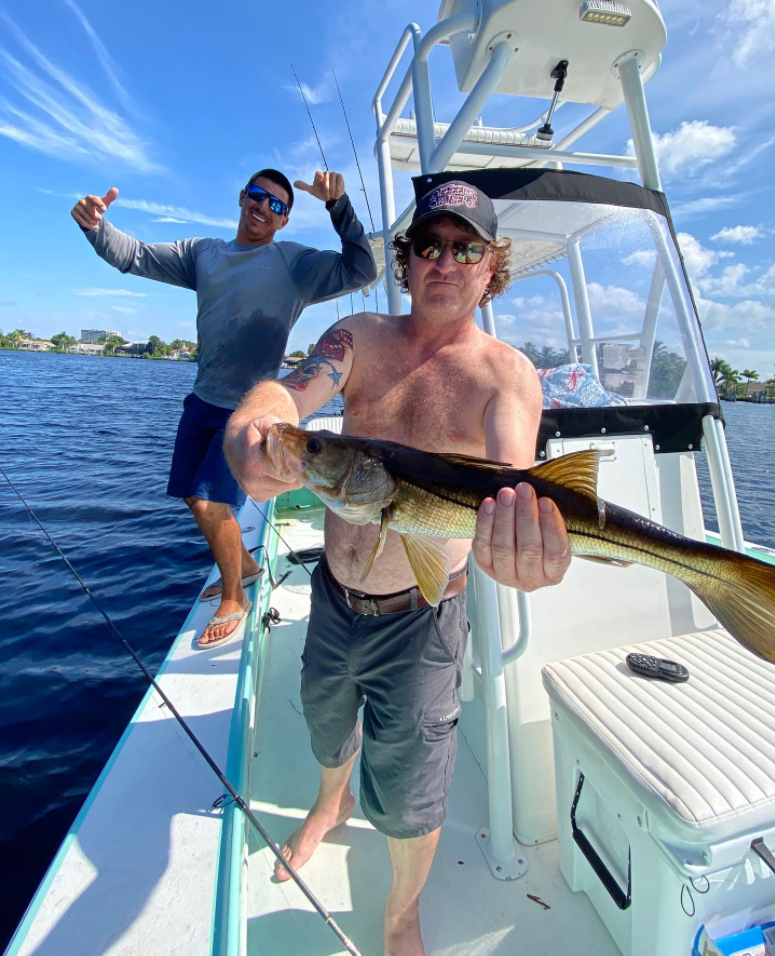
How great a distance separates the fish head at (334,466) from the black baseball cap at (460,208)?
3.93ft

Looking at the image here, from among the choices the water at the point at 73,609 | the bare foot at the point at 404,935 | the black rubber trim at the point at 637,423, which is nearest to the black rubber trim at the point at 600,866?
the bare foot at the point at 404,935

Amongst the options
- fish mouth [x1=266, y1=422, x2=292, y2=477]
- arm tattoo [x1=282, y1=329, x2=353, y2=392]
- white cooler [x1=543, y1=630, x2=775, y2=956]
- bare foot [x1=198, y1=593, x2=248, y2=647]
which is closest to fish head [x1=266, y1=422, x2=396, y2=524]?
fish mouth [x1=266, y1=422, x2=292, y2=477]

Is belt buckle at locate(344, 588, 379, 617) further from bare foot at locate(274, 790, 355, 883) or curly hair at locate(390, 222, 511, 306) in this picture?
curly hair at locate(390, 222, 511, 306)

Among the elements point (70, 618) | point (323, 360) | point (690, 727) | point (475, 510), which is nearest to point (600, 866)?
point (690, 727)

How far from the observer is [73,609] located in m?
6.73

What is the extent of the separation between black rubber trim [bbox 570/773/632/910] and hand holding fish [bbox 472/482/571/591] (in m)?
1.37

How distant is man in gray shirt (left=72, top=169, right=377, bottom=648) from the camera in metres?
3.91

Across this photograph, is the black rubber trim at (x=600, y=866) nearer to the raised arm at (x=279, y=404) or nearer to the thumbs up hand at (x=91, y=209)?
the raised arm at (x=279, y=404)

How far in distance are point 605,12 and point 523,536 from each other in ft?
10.7

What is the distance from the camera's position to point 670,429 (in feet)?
10.8

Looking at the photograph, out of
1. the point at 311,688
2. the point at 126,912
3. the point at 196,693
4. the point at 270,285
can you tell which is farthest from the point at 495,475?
the point at 270,285

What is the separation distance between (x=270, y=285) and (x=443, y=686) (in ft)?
10.5

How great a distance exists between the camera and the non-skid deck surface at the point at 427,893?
2.48 m

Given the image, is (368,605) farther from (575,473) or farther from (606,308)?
(606,308)
